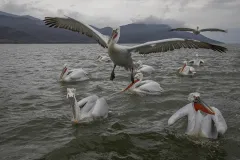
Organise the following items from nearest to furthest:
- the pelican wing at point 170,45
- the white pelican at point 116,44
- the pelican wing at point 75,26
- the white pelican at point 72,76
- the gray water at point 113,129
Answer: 1. the gray water at point 113,129
2. the pelican wing at point 170,45
3. the white pelican at point 116,44
4. the pelican wing at point 75,26
5. the white pelican at point 72,76

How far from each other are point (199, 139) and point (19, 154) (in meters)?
3.65

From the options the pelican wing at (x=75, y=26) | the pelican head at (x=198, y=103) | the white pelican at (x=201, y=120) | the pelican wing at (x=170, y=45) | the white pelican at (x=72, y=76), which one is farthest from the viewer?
the white pelican at (x=72, y=76)

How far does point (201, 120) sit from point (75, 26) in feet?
13.9

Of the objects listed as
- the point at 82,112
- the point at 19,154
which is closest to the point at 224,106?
A: the point at 82,112

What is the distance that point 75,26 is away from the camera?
810 centimetres

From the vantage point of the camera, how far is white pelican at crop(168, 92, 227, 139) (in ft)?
20.3

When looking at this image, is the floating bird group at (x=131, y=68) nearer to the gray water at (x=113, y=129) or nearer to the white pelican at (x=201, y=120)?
the white pelican at (x=201, y=120)

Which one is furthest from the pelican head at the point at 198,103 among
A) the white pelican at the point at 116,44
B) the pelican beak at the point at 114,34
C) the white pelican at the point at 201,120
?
the pelican beak at the point at 114,34

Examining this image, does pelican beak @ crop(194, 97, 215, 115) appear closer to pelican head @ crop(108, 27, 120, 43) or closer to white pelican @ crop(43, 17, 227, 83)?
white pelican @ crop(43, 17, 227, 83)

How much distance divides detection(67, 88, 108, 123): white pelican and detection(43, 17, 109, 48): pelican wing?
1653 millimetres

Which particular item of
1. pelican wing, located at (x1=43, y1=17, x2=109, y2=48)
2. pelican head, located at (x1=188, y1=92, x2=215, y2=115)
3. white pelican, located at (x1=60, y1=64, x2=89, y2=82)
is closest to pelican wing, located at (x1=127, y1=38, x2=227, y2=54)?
pelican wing, located at (x1=43, y1=17, x2=109, y2=48)

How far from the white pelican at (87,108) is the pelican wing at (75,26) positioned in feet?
5.42

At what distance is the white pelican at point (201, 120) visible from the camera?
618cm

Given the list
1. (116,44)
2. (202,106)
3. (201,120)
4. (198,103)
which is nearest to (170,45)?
(116,44)
